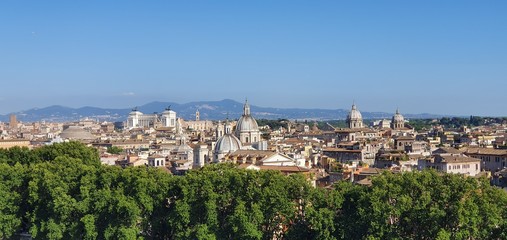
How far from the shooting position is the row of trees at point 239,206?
3000 centimetres

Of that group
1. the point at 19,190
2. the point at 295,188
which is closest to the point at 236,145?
the point at 19,190

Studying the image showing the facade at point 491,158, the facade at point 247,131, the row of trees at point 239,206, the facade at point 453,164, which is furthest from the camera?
the facade at point 247,131

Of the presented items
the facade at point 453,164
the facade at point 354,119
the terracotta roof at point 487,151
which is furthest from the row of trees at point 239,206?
the facade at point 354,119

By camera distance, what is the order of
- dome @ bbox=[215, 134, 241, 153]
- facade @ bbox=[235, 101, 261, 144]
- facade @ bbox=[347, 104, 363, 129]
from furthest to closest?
facade @ bbox=[347, 104, 363, 129]
facade @ bbox=[235, 101, 261, 144]
dome @ bbox=[215, 134, 241, 153]

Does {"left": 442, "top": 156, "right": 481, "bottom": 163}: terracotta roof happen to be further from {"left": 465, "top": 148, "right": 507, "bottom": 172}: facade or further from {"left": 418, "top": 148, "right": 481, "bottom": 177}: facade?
{"left": 465, "top": 148, "right": 507, "bottom": 172}: facade

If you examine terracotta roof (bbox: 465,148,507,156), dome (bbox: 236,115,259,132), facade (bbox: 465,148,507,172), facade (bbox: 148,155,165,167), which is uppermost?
dome (bbox: 236,115,259,132)

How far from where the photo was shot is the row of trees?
30000mm

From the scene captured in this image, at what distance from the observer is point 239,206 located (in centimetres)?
3178

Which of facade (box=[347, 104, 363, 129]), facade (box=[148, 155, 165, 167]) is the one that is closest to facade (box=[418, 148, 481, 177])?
facade (box=[148, 155, 165, 167])

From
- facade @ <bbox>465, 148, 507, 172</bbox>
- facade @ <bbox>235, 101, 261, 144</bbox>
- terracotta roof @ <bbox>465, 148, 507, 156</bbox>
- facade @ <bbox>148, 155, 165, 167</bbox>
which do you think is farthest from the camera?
facade @ <bbox>235, 101, 261, 144</bbox>

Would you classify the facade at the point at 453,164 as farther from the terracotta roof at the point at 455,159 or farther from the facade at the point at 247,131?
the facade at the point at 247,131

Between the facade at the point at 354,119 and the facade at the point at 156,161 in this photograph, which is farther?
the facade at the point at 354,119

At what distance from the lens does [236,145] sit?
81.2m

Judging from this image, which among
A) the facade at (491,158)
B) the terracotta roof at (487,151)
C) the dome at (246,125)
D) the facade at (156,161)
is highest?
the dome at (246,125)
